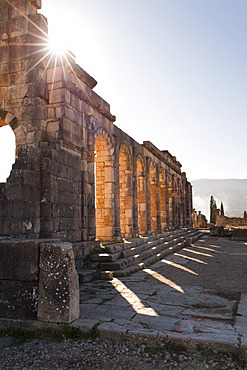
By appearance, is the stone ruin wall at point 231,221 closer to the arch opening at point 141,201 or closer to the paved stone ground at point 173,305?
the arch opening at point 141,201

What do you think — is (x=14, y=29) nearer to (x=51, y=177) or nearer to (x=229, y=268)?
(x=51, y=177)

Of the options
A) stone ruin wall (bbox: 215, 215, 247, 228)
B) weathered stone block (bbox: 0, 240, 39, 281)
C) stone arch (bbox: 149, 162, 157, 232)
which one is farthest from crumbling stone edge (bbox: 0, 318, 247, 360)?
stone ruin wall (bbox: 215, 215, 247, 228)

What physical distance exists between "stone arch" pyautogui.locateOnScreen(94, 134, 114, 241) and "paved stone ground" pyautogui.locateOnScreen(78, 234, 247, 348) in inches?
108

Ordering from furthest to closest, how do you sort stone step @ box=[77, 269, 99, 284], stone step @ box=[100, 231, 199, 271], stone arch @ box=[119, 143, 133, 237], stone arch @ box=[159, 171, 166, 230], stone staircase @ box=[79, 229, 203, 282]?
stone arch @ box=[159, 171, 166, 230]
stone arch @ box=[119, 143, 133, 237]
stone step @ box=[100, 231, 199, 271]
stone staircase @ box=[79, 229, 203, 282]
stone step @ box=[77, 269, 99, 284]

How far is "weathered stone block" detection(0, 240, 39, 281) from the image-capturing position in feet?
12.6

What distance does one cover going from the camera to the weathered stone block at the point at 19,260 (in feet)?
12.6

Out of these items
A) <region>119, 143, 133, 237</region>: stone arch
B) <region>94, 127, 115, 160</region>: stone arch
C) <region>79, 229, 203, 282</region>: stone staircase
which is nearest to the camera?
<region>79, 229, 203, 282</region>: stone staircase

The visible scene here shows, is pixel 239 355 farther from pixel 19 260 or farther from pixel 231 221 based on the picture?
pixel 231 221

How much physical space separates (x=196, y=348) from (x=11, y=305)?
7.63ft

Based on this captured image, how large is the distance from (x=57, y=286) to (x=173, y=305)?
2239 mm

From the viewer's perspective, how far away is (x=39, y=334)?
12.0ft

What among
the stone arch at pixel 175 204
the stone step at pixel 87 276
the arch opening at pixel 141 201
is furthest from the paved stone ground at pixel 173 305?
the stone arch at pixel 175 204

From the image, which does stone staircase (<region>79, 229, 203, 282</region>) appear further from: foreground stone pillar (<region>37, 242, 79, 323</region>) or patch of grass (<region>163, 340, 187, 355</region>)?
patch of grass (<region>163, 340, 187, 355</region>)

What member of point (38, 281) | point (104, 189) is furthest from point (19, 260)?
point (104, 189)
